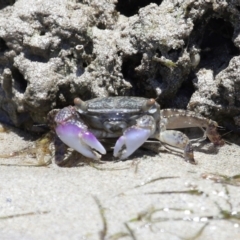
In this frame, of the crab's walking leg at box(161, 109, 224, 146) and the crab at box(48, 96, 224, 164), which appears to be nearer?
the crab at box(48, 96, 224, 164)

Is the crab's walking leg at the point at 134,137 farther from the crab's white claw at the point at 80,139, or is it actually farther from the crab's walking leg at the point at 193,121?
the crab's walking leg at the point at 193,121

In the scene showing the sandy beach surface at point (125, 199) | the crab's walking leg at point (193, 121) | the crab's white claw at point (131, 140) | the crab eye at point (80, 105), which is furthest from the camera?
the crab's walking leg at point (193, 121)

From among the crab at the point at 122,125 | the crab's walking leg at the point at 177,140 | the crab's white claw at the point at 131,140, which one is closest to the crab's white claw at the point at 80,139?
the crab at the point at 122,125

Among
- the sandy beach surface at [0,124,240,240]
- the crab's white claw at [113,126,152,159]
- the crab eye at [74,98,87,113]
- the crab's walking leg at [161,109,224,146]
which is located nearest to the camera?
the sandy beach surface at [0,124,240,240]

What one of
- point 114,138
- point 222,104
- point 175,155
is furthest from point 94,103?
point 222,104

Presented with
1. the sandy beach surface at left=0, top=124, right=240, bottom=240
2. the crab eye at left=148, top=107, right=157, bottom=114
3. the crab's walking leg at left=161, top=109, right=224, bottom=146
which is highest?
the crab eye at left=148, top=107, right=157, bottom=114

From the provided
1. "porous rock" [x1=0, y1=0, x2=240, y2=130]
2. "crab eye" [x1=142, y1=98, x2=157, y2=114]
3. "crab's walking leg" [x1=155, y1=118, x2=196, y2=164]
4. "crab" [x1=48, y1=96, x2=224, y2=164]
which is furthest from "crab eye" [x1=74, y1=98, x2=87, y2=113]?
"crab's walking leg" [x1=155, y1=118, x2=196, y2=164]

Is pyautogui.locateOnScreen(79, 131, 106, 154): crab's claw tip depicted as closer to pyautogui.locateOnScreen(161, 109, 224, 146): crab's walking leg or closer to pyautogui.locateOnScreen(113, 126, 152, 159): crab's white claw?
pyautogui.locateOnScreen(113, 126, 152, 159): crab's white claw

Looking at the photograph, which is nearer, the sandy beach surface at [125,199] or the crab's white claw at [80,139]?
the sandy beach surface at [125,199]

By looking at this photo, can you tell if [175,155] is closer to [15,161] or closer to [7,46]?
[15,161]
